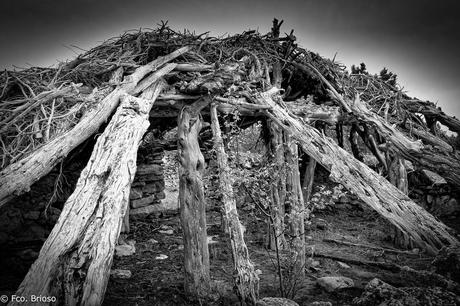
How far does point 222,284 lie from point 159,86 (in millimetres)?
2996

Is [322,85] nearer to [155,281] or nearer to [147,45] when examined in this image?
[147,45]

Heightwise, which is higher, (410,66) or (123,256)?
(410,66)

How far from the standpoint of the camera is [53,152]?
2.24 metres

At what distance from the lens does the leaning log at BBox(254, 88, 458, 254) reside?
2238 millimetres

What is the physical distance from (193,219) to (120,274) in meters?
1.68

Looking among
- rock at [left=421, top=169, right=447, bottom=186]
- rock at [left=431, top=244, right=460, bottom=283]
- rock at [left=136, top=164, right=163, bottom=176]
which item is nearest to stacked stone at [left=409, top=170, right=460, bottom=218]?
rock at [left=421, top=169, right=447, bottom=186]

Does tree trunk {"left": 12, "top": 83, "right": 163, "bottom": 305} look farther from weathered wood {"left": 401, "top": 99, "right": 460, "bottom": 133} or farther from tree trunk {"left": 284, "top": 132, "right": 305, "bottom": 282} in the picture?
weathered wood {"left": 401, "top": 99, "right": 460, "bottom": 133}

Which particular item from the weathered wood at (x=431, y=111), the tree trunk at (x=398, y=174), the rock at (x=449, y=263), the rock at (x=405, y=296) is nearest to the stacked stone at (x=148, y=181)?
the tree trunk at (x=398, y=174)

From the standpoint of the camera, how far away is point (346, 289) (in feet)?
10.6

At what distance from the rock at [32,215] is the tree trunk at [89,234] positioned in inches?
127

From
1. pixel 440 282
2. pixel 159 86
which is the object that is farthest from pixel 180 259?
pixel 440 282

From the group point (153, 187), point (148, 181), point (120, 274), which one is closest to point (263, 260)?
point (120, 274)

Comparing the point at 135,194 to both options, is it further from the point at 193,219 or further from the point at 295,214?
the point at 295,214

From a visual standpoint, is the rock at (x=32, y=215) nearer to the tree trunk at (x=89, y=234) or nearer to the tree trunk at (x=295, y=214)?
the tree trunk at (x=89, y=234)
